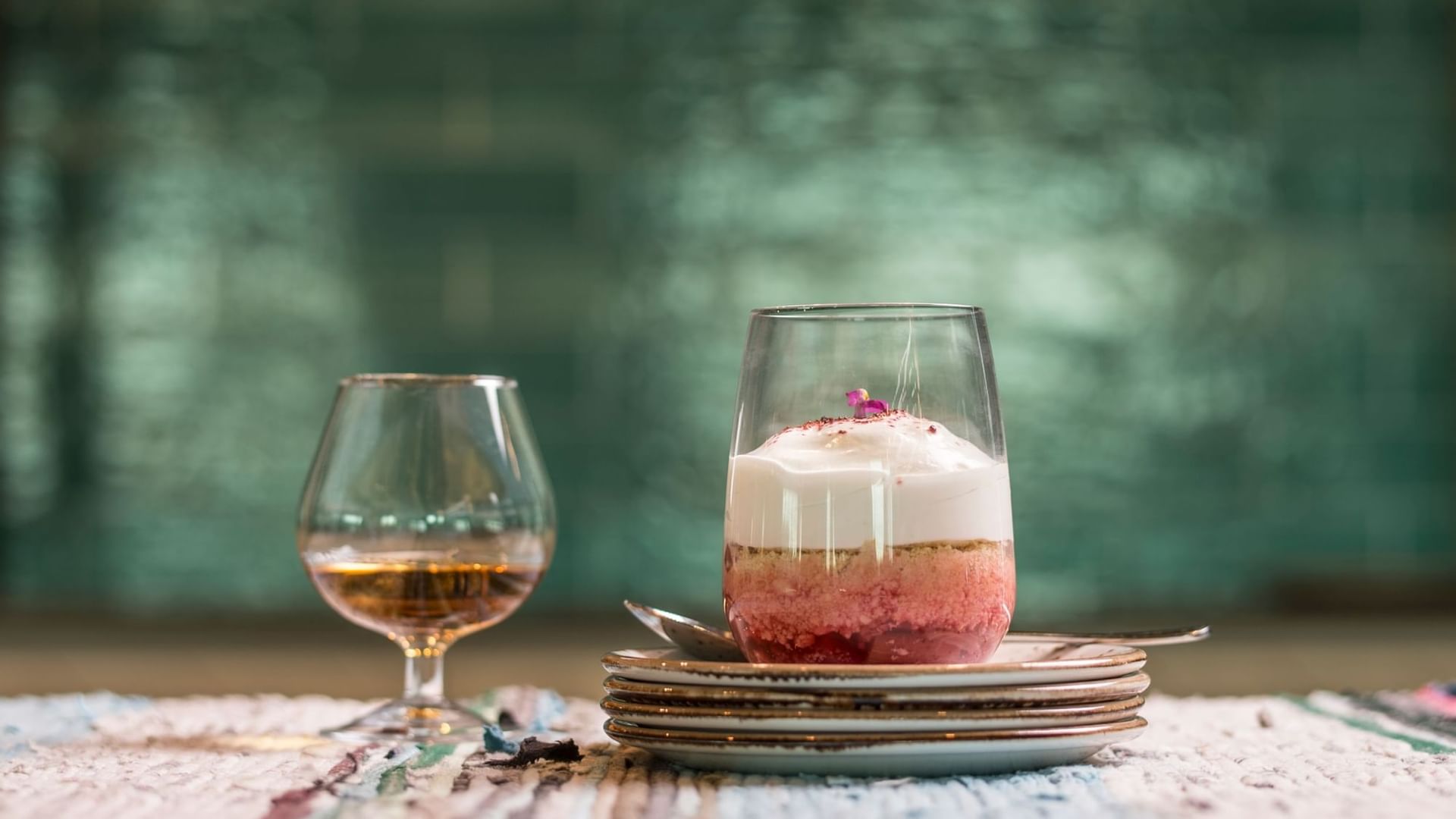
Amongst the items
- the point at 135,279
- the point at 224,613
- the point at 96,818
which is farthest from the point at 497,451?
the point at 135,279

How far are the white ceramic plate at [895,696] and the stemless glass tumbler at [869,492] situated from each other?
85 mm

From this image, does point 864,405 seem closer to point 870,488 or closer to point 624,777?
point 870,488

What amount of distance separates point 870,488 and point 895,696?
12 centimetres

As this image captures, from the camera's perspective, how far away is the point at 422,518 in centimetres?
87

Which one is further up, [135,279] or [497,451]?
[135,279]

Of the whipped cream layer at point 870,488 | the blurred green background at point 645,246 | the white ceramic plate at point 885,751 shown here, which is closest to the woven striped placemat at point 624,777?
the white ceramic plate at point 885,751

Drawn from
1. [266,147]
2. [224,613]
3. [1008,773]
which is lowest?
[224,613]

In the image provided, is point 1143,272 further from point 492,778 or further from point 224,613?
point 492,778

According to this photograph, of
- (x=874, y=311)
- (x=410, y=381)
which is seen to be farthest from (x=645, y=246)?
(x=874, y=311)

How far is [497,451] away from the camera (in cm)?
89

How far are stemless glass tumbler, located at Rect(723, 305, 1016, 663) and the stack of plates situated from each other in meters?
0.08

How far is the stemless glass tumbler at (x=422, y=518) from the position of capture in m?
0.87

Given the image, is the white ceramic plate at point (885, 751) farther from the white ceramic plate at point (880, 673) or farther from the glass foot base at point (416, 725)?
the glass foot base at point (416, 725)

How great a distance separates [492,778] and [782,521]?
172 mm
